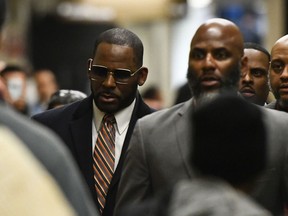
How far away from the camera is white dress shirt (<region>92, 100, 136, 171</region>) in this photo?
6613 millimetres

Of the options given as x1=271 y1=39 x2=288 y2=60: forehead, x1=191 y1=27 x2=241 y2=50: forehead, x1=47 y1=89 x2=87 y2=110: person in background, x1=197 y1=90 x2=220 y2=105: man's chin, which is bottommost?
x1=47 y1=89 x2=87 y2=110: person in background

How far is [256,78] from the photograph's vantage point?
7273mm

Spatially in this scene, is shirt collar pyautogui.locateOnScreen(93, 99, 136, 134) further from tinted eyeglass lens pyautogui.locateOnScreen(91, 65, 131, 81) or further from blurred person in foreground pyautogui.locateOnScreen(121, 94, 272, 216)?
blurred person in foreground pyautogui.locateOnScreen(121, 94, 272, 216)

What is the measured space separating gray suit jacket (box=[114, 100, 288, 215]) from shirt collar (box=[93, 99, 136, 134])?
1402 millimetres

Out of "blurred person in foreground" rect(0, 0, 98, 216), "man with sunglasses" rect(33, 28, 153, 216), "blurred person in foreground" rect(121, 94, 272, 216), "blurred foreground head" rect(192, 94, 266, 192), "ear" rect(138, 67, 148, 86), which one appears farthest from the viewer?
"ear" rect(138, 67, 148, 86)

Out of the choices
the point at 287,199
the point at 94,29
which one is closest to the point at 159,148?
the point at 287,199

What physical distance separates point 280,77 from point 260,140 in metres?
3.06

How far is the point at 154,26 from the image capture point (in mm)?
28391

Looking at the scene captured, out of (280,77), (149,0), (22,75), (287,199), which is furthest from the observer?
(149,0)

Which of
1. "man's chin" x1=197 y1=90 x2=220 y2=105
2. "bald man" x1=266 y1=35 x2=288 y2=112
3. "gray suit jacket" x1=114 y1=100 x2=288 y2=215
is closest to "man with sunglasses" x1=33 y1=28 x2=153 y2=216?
"bald man" x1=266 y1=35 x2=288 y2=112

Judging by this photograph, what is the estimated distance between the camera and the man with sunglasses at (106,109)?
21.4 feet

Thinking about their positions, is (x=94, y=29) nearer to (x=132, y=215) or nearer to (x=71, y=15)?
(x=71, y=15)

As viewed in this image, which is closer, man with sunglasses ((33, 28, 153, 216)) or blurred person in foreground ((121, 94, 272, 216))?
blurred person in foreground ((121, 94, 272, 216))

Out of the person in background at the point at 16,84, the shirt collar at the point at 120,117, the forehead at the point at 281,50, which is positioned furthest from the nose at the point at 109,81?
the person in background at the point at 16,84
